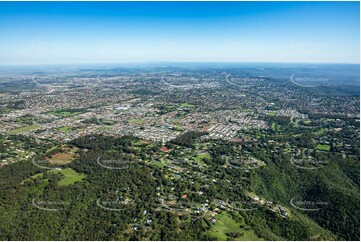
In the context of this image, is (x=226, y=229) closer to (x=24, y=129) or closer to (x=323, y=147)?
(x=323, y=147)

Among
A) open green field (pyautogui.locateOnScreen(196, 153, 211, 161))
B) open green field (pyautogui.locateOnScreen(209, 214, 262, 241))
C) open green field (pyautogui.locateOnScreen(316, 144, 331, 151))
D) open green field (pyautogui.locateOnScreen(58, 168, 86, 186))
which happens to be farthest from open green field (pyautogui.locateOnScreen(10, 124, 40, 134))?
open green field (pyautogui.locateOnScreen(316, 144, 331, 151))

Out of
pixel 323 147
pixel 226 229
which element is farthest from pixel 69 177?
pixel 323 147

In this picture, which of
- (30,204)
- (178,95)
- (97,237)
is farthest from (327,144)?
(178,95)

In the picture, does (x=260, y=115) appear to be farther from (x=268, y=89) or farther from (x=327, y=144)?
(x=268, y=89)

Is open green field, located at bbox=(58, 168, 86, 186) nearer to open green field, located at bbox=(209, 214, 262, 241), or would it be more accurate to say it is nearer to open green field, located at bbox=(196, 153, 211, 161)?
open green field, located at bbox=(196, 153, 211, 161)

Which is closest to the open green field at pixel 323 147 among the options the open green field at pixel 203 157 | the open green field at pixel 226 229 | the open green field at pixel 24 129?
the open green field at pixel 203 157

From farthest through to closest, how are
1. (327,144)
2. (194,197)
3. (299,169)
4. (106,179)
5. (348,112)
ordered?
(348,112) → (327,144) → (299,169) → (106,179) → (194,197)
